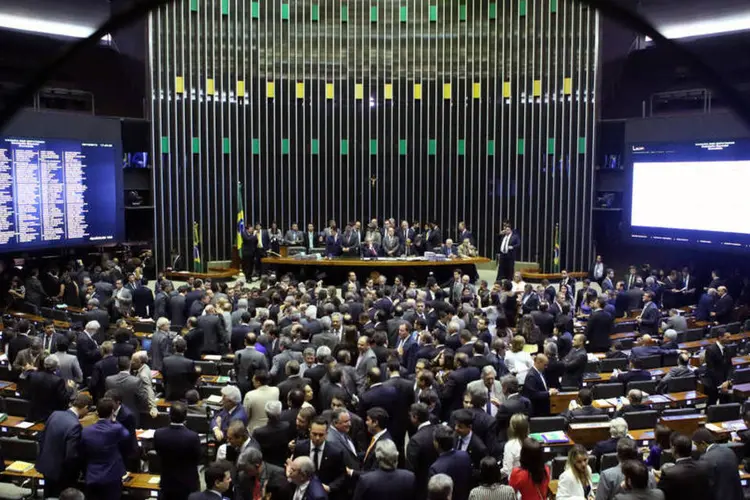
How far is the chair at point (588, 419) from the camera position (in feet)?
22.0

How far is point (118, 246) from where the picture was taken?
1814cm

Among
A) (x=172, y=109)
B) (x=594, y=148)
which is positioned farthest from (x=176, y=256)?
(x=594, y=148)

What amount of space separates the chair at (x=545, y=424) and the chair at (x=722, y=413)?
1544 mm

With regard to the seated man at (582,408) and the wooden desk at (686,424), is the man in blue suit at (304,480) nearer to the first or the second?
the seated man at (582,408)

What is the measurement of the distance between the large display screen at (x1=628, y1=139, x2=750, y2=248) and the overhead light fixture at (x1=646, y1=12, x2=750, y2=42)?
593 inches

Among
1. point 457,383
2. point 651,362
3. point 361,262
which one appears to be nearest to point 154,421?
point 457,383

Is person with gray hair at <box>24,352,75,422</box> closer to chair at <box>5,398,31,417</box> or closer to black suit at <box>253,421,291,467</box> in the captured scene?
chair at <box>5,398,31,417</box>

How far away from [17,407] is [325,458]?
3661 millimetres

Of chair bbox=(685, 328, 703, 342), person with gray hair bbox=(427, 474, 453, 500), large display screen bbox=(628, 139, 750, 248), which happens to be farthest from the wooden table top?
person with gray hair bbox=(427, 474, 453, 500)

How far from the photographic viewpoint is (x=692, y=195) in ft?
52.3

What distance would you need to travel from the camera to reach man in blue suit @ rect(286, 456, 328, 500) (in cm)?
418

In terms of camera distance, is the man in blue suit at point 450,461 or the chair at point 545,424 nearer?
the man in blue suit at point 450,461

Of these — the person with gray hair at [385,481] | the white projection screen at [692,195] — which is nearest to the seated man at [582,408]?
the person with gray hair at [385,481]

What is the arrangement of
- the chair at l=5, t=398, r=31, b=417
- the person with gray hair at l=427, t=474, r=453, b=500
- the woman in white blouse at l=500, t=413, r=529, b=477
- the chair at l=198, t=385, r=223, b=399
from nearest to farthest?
the person with gray hair at l=427, t=474, r=453, b=500 < the woman in white blouse at l=500, t=413, r=529, b=477 < the chair at l=5, t=398, r=31, b=417 < the chair at l=198, t=385, r=223, b=399
